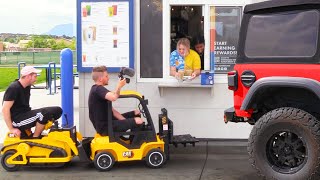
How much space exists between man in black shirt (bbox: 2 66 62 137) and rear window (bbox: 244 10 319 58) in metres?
2.92

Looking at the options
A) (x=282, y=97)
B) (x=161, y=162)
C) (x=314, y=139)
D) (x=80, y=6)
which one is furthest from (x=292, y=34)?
(x=80, y=6)

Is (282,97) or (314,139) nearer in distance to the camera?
(314,139)

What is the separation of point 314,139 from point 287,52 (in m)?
0.98

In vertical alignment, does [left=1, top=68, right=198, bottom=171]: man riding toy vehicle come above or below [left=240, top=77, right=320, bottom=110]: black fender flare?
below

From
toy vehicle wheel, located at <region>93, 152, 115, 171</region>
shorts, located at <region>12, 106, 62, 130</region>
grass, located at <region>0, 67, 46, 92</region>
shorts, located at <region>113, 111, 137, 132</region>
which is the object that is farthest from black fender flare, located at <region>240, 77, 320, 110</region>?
grass, located at <region>0, 67, 46, 92</region>

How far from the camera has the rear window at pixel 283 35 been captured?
210 inches

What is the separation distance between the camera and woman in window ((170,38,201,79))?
316 inches

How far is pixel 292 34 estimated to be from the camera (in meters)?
5.47

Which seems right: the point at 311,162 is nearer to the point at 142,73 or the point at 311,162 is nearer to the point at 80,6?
the point at 142,73

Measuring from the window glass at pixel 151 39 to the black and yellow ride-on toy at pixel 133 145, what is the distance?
4.54 ft

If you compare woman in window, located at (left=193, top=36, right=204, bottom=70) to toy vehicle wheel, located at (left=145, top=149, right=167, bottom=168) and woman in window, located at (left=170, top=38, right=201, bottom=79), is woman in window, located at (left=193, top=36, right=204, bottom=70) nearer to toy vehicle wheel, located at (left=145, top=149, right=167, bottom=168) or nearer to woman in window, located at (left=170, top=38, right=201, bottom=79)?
woman in window, located at (left=170, top=38, right=201, bottom=79)

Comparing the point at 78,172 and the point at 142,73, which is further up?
the point at 142,73

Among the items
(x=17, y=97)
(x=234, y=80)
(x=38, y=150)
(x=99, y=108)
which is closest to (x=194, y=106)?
(x=99, y=108)

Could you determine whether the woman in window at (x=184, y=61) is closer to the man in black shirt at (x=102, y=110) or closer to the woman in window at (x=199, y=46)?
the woman in window at (x=199, y=46)
